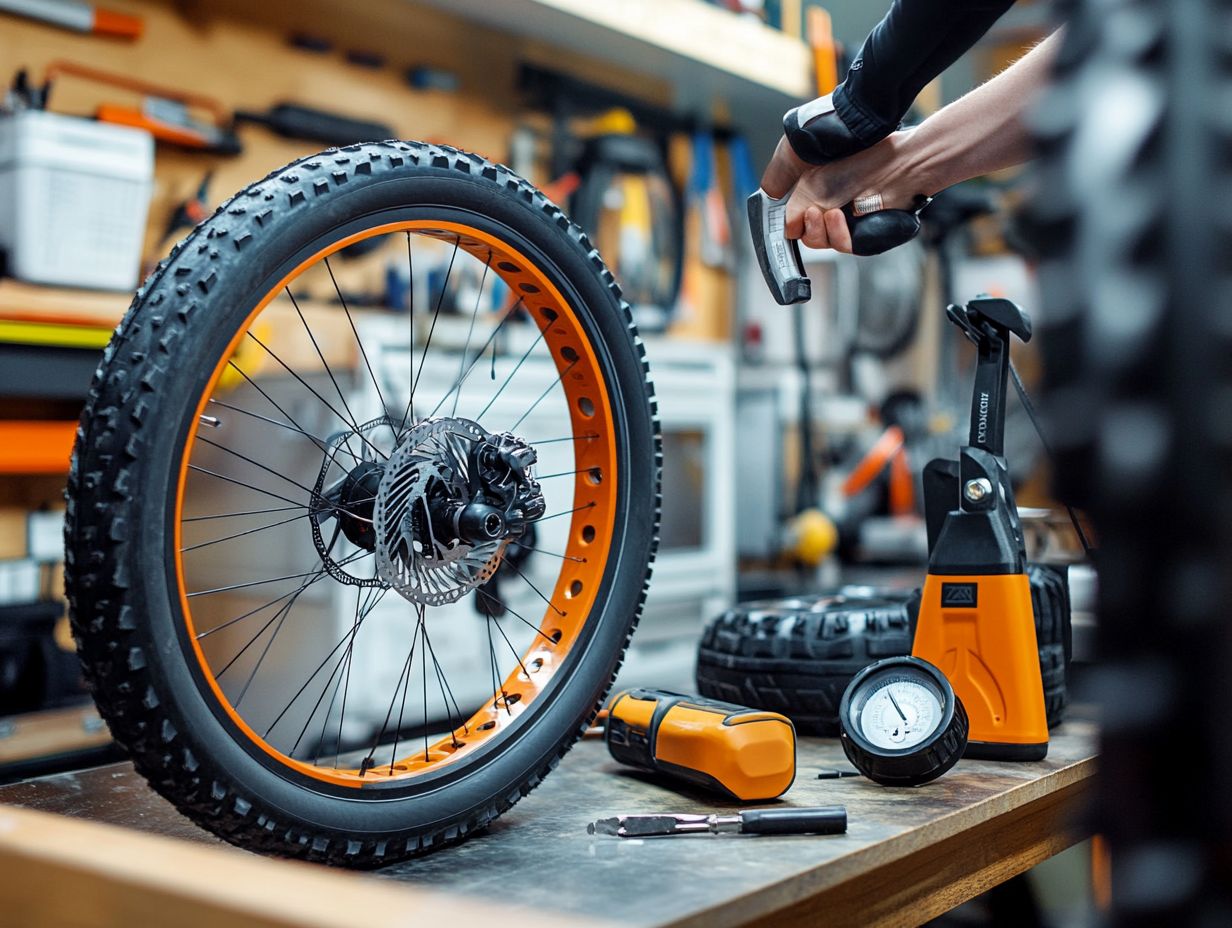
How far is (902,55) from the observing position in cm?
77

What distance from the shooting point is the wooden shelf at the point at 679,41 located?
2.64 metres

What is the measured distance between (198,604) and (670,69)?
1.91 meters

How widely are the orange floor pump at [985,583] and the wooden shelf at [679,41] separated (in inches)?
75.2

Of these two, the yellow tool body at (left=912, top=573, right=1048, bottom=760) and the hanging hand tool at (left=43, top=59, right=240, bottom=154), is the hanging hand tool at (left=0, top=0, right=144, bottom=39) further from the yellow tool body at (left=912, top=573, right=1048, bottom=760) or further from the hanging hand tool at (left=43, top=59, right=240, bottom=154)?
the yellow tool body at (left=912, top=573, right=1048, bottom=760)

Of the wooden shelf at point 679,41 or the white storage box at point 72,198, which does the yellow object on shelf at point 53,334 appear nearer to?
the white storage box at point 72,198

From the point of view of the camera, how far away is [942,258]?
3.30m

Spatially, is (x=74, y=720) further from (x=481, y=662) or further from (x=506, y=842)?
(x=506, y=842)

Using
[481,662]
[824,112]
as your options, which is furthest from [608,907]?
[481,662]

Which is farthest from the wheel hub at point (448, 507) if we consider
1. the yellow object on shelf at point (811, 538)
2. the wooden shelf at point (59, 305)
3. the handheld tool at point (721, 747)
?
the yellow object on shelf at point (811, 538)

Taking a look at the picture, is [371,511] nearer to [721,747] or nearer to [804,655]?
[721,747]

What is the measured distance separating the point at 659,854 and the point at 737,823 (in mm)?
74

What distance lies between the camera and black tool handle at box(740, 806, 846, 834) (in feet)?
2.17

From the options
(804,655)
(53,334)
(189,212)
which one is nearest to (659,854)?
(804,655)

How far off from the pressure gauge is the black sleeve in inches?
15.9
